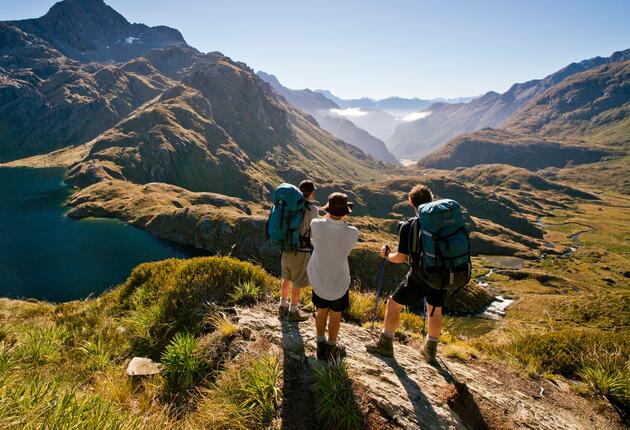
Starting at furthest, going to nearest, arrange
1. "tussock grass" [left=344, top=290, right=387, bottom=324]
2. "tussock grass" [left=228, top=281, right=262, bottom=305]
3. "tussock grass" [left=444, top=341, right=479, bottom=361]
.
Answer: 1. "tussock grass" [left=344, top=290, right=387, bottom=324]
2. "tussock grass" [left=228, top=281, right=262, bottom=305]
3. "tussock grass" [left=444, top=341, right=479, bottom=361]

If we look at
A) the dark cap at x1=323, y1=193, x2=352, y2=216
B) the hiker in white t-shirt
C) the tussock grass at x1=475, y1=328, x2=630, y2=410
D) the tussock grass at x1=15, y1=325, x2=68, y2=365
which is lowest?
the tussock grass at x1=475, y1=328, x2=630, y2=410

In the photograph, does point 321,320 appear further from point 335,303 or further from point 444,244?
point 444,244

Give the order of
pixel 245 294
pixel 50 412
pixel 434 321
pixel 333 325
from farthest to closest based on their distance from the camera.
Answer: pixel 245 294, pixel 434 321, pixel 333 325, pixel 50 412

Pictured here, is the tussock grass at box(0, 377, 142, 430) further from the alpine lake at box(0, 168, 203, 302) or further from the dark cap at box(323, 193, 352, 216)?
the alpine lake at box(0, 168, 203, 302)

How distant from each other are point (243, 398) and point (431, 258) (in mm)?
4400

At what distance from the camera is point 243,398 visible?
5.77 metres

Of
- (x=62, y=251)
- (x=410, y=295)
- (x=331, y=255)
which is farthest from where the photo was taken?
(x=62, y=251)

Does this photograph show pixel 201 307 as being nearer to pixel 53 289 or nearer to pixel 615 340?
pixel 615 340

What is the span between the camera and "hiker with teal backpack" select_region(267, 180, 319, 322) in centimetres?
827

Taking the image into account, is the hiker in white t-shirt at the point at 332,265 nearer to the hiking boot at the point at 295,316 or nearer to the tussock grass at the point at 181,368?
the hiking boot at the point at 295,316

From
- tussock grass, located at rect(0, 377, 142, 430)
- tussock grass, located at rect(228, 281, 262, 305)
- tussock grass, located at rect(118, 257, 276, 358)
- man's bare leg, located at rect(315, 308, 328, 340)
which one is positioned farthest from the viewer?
tussock grass, located at rect(228, 281, 262, 305)

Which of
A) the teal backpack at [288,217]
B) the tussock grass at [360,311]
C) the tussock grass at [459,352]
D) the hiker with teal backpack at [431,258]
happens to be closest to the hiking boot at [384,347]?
the hiker with teal backpack at [431,258]

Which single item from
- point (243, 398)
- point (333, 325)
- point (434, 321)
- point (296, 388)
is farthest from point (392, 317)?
point (243, 398)

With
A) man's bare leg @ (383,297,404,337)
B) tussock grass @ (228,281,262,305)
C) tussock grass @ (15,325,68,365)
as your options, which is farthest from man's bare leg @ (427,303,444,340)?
tussock grass @ (15,325,68,365)
